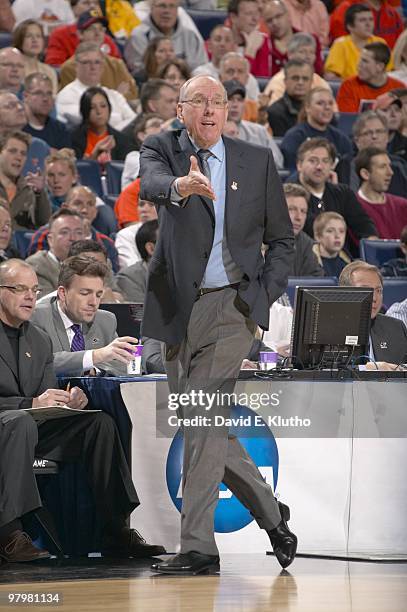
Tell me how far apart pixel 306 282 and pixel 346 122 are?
4.20m

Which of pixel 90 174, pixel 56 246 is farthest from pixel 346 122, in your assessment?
pixel 56 246

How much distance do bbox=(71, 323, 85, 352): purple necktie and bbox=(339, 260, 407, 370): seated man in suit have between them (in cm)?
136

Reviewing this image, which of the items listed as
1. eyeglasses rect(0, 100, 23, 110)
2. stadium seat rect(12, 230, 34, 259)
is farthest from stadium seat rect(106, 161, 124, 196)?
stadium seat rect(12, 230, 34, 259)

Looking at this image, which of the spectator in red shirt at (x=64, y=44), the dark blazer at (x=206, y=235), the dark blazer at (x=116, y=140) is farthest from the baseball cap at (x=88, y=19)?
the dark blazer at (x=206, y=235)

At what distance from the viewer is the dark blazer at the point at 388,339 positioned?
6.34m

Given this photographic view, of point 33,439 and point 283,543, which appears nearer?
point 283,543

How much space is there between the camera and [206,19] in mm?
12375

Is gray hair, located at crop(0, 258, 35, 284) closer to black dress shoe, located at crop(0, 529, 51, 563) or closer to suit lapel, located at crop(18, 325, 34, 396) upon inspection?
suit lapel, located at crop(18, 325, 34, 396)

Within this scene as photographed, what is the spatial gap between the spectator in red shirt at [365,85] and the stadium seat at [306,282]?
428 centimetres

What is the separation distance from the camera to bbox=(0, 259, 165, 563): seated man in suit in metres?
4.95

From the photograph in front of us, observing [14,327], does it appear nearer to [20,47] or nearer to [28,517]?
[28,517]

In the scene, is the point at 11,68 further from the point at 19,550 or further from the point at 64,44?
the point at 19,550

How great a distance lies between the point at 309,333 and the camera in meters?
5.11

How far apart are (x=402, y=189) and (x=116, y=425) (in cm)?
567
